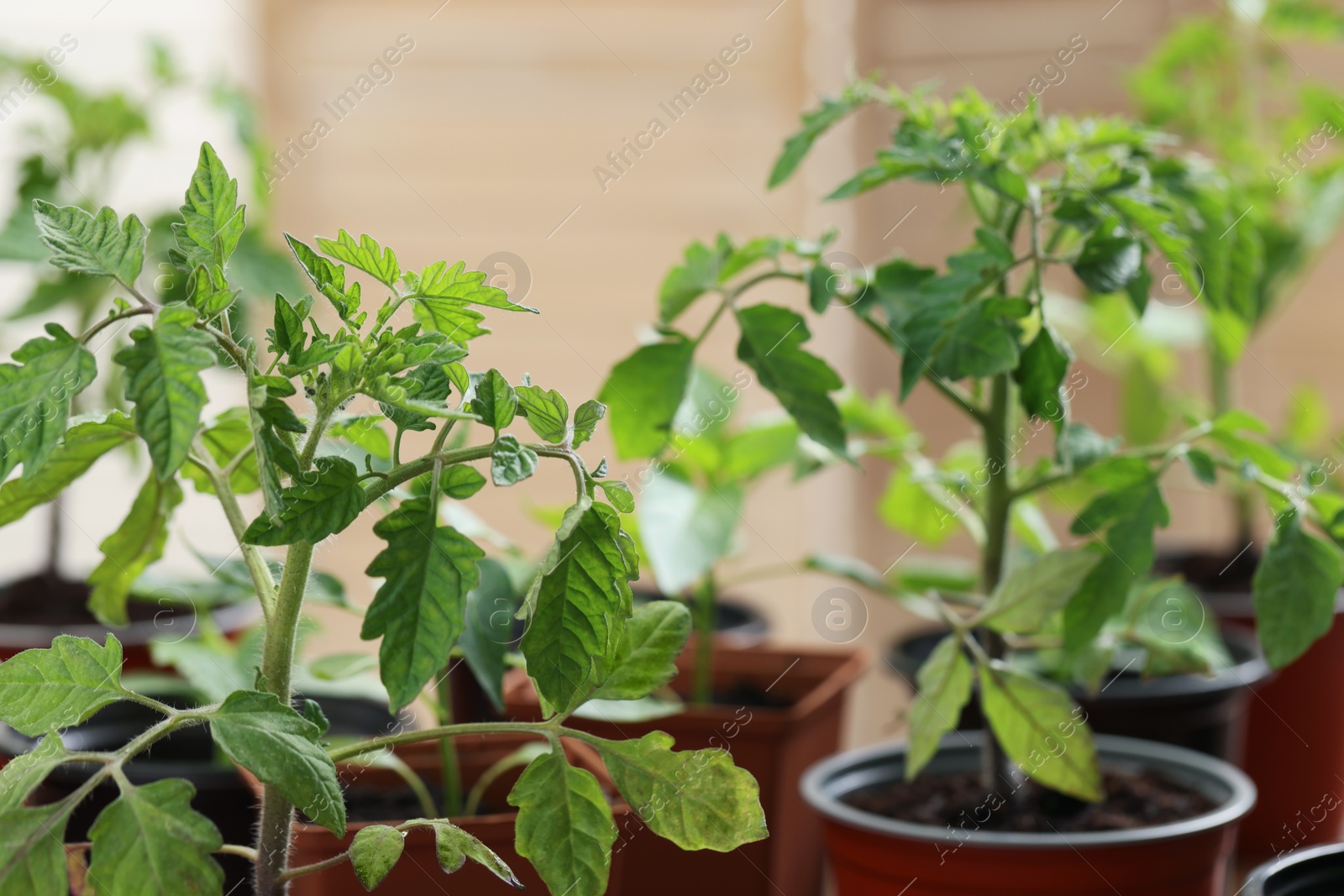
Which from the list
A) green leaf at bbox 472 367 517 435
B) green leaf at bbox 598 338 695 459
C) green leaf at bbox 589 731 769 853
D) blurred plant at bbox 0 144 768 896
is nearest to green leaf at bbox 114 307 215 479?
blurred plant at bbox 0 144 768 896

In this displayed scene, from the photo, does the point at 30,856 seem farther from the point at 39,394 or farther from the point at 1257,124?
the point at 1257,124

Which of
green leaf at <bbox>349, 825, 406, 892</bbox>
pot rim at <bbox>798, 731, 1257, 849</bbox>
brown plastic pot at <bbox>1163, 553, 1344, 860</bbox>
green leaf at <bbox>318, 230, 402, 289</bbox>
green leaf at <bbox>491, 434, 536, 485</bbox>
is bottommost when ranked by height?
brown plastic pot at <bbox>1163, 553, 1344, 860</bbox>

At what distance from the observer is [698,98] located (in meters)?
1.54

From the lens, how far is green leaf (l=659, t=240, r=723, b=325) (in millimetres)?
705

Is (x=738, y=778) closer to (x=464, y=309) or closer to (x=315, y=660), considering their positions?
(x=464, y=309)

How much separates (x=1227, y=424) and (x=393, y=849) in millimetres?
509

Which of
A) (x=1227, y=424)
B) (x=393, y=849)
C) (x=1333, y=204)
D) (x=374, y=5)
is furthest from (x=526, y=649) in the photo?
(x=374, y=5)

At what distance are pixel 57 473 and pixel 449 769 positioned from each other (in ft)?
0.93

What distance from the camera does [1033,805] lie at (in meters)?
0.77


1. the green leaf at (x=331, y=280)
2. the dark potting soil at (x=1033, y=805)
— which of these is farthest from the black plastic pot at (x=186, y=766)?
the dark potting soil at (x=1033, y=805)

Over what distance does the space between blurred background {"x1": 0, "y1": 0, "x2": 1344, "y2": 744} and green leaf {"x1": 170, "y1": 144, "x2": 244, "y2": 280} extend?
3.13 feet

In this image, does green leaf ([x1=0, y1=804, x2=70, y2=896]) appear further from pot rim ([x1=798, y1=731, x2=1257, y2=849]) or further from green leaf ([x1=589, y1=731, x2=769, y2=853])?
pot rim ([x1=798, y1=731, x2=1257, y2=849])

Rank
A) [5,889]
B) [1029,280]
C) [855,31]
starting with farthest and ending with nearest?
[855,31], [1029,280], [5,889]

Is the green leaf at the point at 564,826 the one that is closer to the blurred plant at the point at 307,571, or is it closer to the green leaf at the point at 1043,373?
the blurred plant at the point at 307,571
